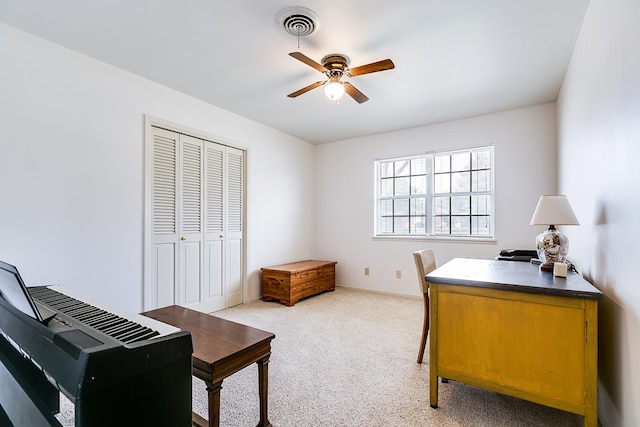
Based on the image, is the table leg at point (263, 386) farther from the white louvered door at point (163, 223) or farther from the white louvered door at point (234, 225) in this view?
the white louvered door at point (234, 225)

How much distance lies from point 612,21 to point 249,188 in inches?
141

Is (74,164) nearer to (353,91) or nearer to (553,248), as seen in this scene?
(353,91)

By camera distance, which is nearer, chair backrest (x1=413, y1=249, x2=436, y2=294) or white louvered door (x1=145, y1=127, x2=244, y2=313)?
chair backrest (x1=413, y1=249, x2=436, y2=294)

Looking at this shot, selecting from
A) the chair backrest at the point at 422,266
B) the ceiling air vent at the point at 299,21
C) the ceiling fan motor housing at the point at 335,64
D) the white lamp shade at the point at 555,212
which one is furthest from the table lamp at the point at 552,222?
the ceiling air vent at the point at 299,21

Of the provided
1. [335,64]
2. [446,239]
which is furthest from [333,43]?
[446,239]

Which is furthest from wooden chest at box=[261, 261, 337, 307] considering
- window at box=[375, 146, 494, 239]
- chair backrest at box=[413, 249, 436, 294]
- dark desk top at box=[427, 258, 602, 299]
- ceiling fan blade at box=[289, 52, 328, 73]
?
ceiling fan blade at box=[289, 52, 328, 73]

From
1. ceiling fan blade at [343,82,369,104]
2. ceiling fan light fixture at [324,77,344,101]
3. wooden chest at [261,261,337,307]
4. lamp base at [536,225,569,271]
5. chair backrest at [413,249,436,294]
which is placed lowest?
wooden chest at [261,261,337,307]

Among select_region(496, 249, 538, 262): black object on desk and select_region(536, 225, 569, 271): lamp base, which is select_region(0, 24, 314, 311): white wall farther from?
select_region(496, 249, 538, 262): black object on desk

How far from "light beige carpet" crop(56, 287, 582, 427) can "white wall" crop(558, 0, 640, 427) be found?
1.50 ft

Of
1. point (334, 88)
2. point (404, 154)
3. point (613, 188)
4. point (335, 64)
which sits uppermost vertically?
point (335, 64)

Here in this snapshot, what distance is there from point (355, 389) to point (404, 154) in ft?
11.0

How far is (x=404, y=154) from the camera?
450 cm

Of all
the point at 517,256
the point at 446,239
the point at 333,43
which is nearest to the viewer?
the point at 333,43

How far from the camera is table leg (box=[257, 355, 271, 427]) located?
5.12 ft
